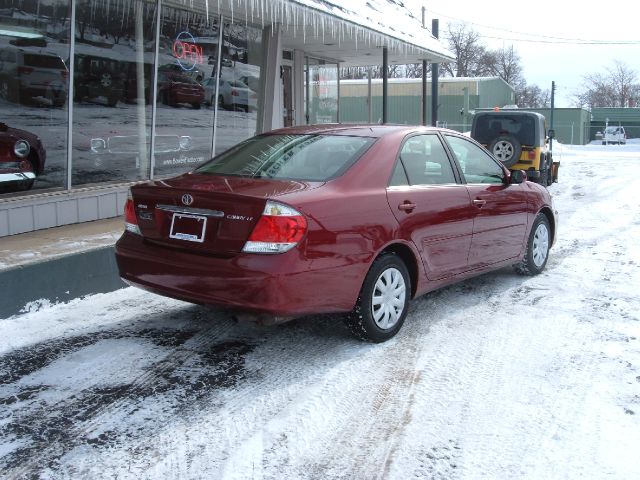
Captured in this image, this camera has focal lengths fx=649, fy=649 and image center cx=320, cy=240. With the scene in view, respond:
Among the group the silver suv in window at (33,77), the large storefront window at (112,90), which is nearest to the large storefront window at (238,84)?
the large storefront window at (112,90)

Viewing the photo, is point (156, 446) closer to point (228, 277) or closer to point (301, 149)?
point (228, 277)

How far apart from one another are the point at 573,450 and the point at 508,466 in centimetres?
40

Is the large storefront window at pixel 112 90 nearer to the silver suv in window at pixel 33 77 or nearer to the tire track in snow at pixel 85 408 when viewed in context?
the silver suv in window at pixel 33 77

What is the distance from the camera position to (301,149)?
4934 mm

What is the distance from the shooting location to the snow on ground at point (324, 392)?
123 inches

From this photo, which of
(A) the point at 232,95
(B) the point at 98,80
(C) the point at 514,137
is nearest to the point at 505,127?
(C) the point at 514,137

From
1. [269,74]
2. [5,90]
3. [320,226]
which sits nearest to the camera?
[320,226]

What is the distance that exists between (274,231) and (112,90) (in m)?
5.60

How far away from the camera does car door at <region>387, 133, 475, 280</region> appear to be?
4.83 metres

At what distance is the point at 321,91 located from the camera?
16125 millimetres

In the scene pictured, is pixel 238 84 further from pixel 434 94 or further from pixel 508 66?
pixel 508 66

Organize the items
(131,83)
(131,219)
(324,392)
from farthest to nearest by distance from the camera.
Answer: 1. (131,83)
2. (131,219)
3. (324,392)

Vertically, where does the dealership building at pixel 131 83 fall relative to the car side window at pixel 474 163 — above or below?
above

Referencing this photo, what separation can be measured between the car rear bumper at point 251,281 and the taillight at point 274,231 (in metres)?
0.05
